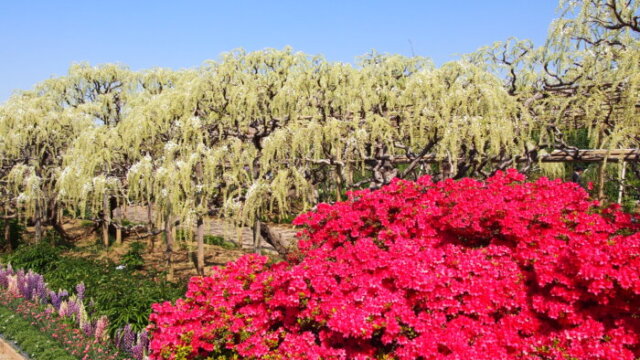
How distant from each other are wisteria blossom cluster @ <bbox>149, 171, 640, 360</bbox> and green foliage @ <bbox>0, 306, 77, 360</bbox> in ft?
4.50

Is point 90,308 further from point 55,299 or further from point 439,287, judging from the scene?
point 439,287

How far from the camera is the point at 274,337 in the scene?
12.9 feet

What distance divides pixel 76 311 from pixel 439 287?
494 cm

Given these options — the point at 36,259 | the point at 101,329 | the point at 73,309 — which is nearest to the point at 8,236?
the point at 36,259

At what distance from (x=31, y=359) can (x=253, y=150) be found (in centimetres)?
411

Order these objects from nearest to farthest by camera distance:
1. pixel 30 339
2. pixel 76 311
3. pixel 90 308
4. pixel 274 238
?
pixel 30 339 → pixel 76 311 → pixel 90 308 → pixel 274 238

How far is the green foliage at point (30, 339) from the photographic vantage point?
17.5 ft

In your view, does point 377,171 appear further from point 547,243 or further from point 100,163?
point 100,163

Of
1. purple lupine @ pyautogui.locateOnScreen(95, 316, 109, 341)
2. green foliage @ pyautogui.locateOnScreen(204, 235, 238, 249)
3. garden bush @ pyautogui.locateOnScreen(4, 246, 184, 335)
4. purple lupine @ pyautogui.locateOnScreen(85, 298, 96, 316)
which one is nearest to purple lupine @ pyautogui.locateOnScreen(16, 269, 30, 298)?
garden bush @ pyautogui.locateOnScreen(4, 246, 184, 335)

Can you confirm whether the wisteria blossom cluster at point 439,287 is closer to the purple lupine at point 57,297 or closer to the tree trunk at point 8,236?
the purple lupine at point 57,297

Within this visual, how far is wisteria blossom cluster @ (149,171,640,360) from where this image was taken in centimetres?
334

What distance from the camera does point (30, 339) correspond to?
18.9ft

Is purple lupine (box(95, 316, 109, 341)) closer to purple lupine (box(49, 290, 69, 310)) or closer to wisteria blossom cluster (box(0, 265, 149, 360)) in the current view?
wisteria blossom cluster (box(0, 265, 149, 360))

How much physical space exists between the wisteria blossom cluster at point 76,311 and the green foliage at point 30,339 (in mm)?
302
